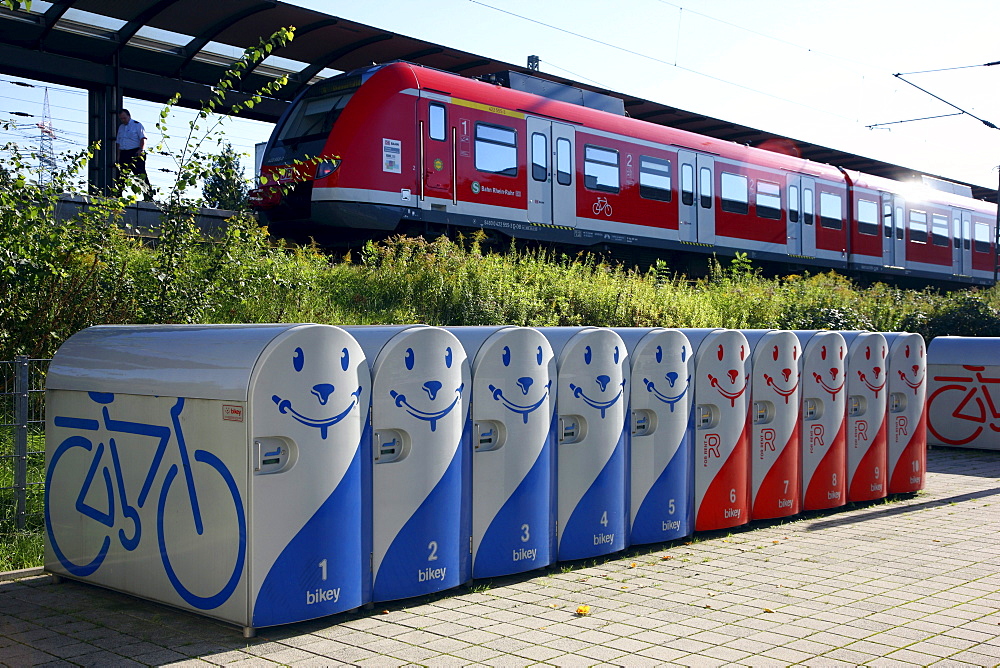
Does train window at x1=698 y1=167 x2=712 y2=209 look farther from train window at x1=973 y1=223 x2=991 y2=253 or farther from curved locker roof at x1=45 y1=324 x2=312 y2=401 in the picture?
curved locker roof at x1=45 y1=324 x2=312 y2=401

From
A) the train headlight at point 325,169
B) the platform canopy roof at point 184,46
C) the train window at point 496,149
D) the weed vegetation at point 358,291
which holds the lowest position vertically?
the weed vegetation at point 358,291

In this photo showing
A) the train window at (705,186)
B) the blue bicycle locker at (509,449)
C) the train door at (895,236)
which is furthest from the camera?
the train door at (895,236)

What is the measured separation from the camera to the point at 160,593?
5195 millimetres

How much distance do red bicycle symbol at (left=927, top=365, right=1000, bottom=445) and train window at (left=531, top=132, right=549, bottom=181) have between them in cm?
688

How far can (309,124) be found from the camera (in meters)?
15.6

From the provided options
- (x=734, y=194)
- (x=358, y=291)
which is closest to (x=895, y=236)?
(x=734, y=194)

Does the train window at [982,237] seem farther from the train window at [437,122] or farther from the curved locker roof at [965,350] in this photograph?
the train window at [437,122]

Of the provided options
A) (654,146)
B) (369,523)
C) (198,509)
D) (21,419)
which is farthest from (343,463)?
(654,146)

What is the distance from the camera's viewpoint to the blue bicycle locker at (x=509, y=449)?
592 centimetres

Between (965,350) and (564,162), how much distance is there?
7142 mm

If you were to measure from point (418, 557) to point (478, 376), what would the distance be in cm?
112

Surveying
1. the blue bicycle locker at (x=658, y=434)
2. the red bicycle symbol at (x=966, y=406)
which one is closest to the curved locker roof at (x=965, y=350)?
the red bicycle symbol at (x=966, y=406)

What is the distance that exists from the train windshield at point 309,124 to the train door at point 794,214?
38.3 feet

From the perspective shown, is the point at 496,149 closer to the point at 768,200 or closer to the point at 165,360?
the point at 768,200
